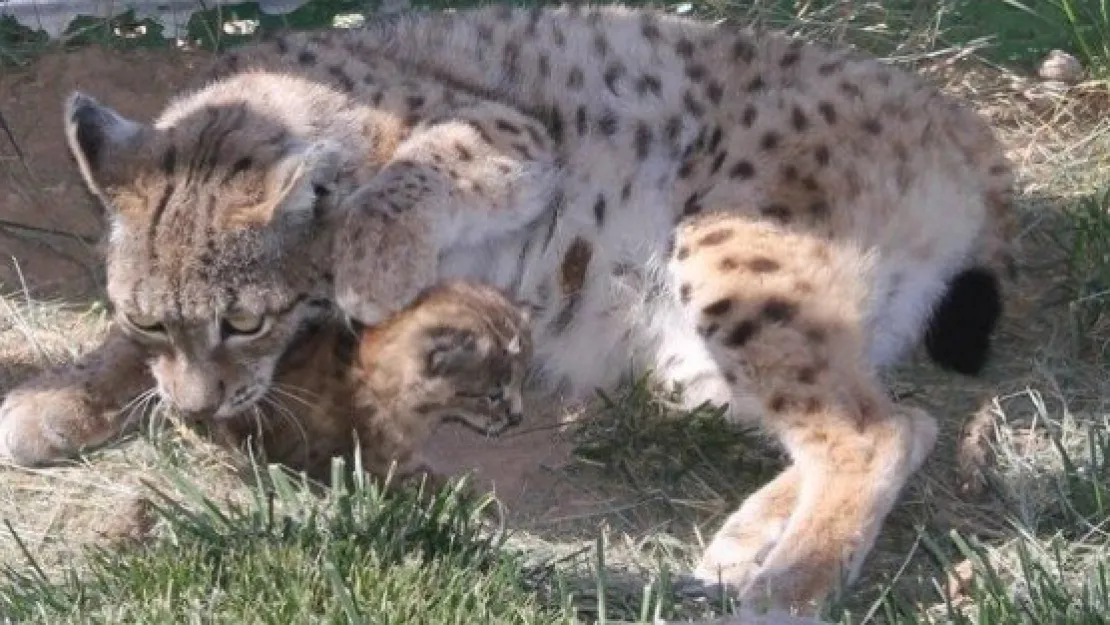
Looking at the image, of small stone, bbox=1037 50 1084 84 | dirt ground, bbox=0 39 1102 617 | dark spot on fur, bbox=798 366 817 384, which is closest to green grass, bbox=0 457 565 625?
dirt ground, bbox=0 39 1102 617

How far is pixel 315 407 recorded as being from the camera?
4.30 m

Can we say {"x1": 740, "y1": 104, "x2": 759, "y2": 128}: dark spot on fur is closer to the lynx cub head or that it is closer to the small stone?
the lynx cub head

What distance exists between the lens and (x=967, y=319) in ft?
15.4

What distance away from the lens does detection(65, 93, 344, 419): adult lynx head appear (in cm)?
432

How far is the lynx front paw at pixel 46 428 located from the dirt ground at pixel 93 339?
1.9 inches

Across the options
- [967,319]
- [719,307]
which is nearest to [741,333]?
[719,307]

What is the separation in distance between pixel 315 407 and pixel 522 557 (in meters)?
0.78

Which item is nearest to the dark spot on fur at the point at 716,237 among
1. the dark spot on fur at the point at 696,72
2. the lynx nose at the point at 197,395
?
the dark spot on fur at the point at 696,72

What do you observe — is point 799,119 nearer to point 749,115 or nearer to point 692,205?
point 749,115

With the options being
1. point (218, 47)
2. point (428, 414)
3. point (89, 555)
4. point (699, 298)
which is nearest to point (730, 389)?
Result: point (699, 298)

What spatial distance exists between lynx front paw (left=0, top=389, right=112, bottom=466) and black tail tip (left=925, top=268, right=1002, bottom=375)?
6.19 ft

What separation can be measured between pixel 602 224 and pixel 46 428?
1.32 m

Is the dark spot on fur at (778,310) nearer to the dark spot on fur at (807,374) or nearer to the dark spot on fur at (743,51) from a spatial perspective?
the dark spot on fur at (807,374)

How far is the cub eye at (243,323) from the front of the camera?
4.35 meters
